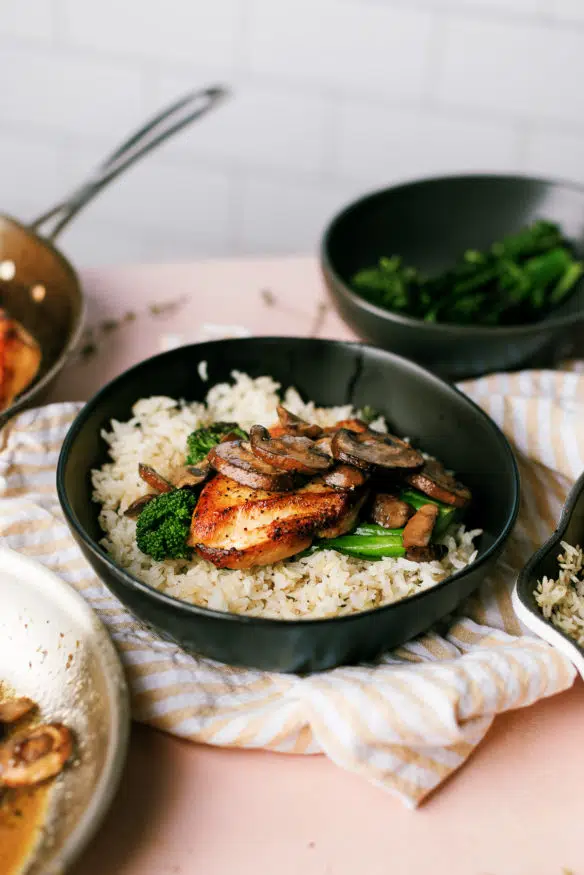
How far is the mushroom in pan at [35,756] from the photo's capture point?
1.40m

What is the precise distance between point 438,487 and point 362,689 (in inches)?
20.2

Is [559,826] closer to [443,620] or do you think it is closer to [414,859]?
[414,859]

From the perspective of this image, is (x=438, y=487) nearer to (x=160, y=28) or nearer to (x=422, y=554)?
(x=422, y=554)

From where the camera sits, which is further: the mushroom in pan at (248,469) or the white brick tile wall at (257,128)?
the white brick tile wall at (257,128)

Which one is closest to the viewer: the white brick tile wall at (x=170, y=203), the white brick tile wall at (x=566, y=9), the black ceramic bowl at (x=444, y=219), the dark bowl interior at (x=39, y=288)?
the dark bowl interior at (x=39, y=288)

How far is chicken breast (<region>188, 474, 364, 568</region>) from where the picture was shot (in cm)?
168

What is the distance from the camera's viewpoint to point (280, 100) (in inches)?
168

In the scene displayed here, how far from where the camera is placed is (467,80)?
13.3 feet

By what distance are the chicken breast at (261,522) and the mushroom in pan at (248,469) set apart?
2 centimetres

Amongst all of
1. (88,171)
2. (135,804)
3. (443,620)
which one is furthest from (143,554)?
(88,171)

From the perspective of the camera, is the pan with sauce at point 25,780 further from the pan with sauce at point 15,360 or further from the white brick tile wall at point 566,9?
the white brick tile wall at point 566,9

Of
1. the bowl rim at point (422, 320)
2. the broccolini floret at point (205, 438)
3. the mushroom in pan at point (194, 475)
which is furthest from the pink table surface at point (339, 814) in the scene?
the bowl rim at point (422, 320)

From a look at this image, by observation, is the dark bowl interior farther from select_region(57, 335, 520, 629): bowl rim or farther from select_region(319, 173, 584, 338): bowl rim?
select_region(319, 173, 584, 338): bowl rim

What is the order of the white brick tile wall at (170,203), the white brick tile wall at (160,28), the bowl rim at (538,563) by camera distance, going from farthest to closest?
the white brick tile wall at (170,203) → the white brick tile wall at (160,28) → the bowl rim at (538,563)
